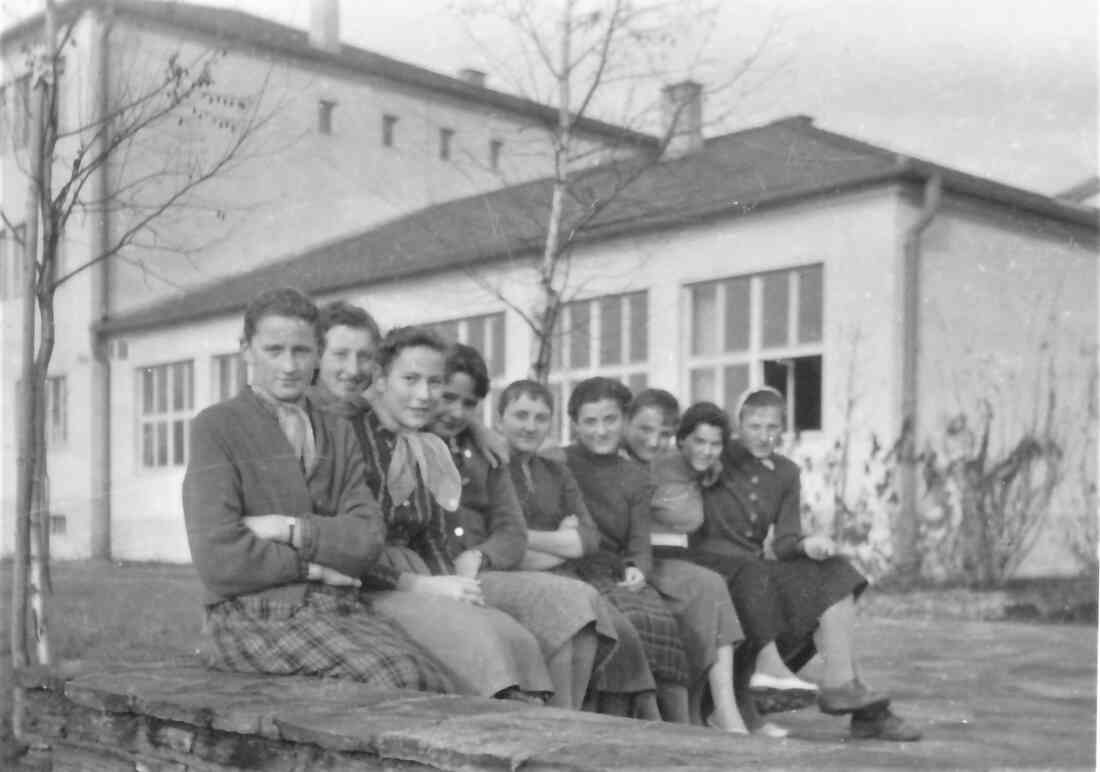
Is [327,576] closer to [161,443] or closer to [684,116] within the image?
[161,443]

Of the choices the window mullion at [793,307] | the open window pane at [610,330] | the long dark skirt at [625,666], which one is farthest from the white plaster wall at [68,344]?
the window mullion at [793,307]

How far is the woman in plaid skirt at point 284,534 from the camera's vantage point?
2.94m

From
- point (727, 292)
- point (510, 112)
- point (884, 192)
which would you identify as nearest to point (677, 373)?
point (727, 292)

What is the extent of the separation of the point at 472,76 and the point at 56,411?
149cm

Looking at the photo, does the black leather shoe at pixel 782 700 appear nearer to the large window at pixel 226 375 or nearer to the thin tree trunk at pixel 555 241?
the thin tree trunk at pixel 555 241

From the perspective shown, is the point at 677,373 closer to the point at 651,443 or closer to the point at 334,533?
the point at 651,443

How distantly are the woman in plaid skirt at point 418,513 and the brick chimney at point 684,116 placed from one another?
3.87ft

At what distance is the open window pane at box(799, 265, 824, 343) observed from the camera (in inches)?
228

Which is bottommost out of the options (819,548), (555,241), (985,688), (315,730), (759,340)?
(985,688)

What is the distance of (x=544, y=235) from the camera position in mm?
4430

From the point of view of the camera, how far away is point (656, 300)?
6461mm

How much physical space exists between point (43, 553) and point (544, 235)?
1734 millimetres

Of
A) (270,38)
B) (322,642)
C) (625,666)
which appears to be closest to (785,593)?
(625,666)

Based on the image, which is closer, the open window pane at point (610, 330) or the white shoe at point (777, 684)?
the white shoe at point (777, 684)
